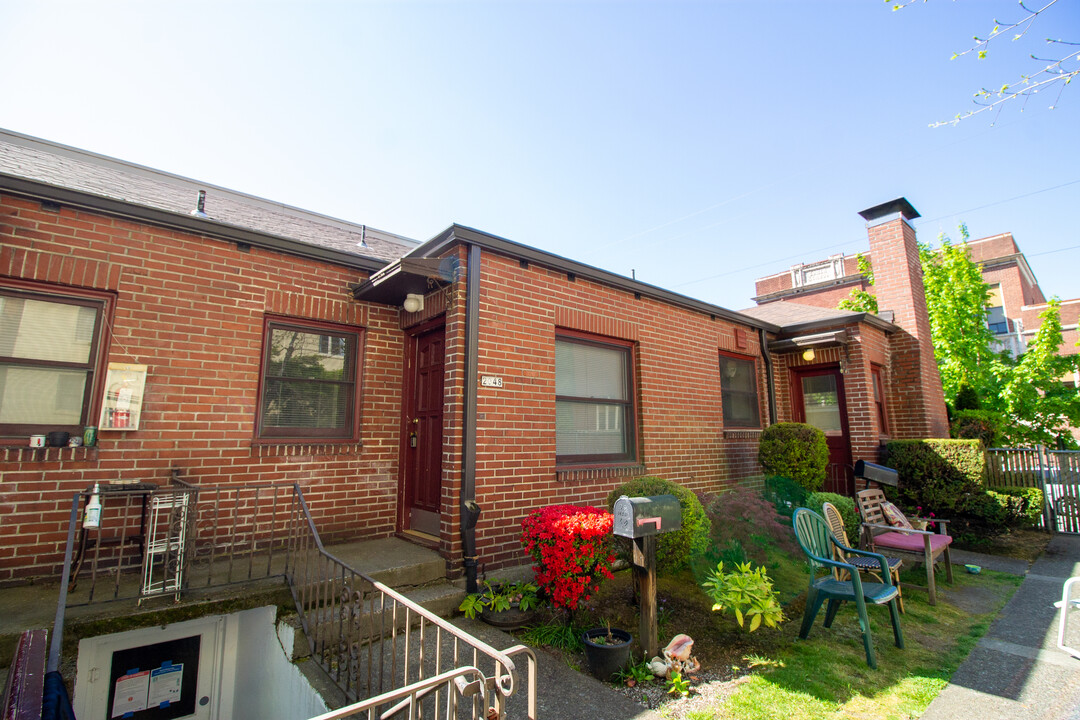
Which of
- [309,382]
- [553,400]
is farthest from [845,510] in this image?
[309,382]

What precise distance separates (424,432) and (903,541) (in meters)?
5.63

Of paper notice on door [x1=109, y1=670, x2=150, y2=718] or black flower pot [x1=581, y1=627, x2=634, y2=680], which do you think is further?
paper notice on door [x1=109, y1=670, x2=150, y2=718]

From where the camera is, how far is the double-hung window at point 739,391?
8.11m

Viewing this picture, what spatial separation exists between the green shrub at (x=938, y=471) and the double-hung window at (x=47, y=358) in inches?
421

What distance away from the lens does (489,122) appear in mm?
7199

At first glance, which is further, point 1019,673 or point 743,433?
point 743,433

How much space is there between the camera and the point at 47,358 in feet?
13.0

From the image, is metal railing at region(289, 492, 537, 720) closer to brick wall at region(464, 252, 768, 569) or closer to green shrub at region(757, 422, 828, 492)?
brick wall at region(464, 252, 768, 569)

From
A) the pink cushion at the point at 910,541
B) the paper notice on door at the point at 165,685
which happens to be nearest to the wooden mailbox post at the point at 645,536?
the pink cushion at the point at 910,541

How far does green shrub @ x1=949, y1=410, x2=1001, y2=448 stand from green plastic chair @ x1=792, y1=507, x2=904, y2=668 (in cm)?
759

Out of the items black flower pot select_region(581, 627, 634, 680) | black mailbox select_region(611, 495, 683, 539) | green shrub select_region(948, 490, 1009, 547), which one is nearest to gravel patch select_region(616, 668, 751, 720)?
black flower pot select_region(581, 627, 634, 680)

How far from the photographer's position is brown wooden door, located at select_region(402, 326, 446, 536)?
5125 millimetres

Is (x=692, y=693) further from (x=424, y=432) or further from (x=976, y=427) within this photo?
(x=976, y=427)

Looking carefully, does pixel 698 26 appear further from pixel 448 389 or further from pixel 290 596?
pixel 290 596
